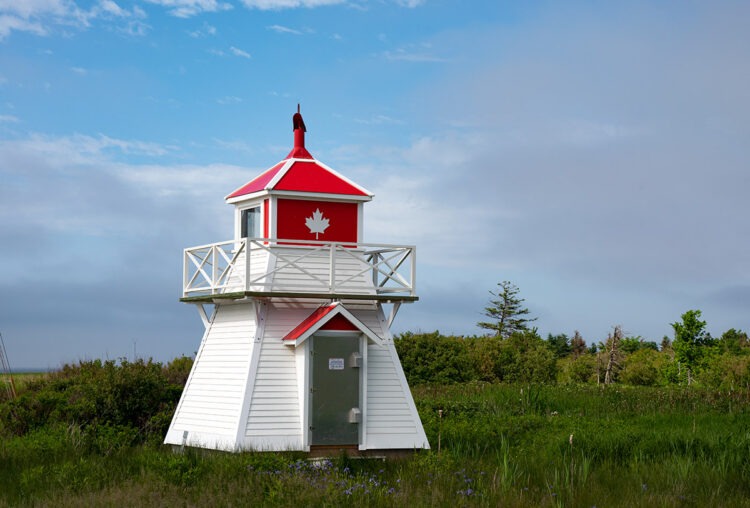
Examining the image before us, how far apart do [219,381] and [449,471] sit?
504cm

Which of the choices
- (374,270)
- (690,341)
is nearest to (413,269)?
(374,270)

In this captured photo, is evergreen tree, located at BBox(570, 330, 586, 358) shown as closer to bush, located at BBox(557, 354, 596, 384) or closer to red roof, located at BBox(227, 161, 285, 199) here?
bush, located at BBox(557, 354, 596, 384)

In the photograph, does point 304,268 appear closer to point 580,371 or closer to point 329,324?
point 329,324

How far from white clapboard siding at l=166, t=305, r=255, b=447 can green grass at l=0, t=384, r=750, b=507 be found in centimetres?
57

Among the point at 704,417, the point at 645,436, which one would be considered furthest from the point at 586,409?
the point at 645,436

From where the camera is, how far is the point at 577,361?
41.0 m

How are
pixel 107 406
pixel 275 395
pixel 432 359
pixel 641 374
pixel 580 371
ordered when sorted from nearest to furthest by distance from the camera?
pixel 275 395, pixel 107 406, pixel 432 359, pixel 641 374, pixel 580 371

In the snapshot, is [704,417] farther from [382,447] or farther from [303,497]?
[303,497]

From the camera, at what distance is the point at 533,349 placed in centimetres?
3559

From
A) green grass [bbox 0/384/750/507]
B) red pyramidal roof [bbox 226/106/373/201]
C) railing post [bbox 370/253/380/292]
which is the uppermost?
red pyramidal roof [bbox 226/106/373/201]

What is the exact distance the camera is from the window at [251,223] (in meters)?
18.7

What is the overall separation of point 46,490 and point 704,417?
53.0ft

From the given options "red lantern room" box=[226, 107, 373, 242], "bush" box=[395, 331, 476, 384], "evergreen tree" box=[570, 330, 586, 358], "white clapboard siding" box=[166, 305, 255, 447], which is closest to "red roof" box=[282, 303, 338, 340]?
"white clapboard siding" box=[166, 305, 255, 447]

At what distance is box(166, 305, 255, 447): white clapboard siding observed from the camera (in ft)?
56.2
